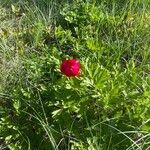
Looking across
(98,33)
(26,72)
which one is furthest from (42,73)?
(98,33)

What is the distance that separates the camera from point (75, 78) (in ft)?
7.39

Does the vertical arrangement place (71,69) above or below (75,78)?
above

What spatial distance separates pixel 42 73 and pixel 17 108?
1.16 feet

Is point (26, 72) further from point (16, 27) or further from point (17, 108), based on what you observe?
point (16, 27)

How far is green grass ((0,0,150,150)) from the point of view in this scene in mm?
2219

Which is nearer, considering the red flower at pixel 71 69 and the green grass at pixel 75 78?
the red flower at pixel 71 69

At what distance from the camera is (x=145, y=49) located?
283 centimetres

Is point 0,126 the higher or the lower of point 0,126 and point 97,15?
the lower

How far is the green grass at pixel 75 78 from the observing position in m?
2.22

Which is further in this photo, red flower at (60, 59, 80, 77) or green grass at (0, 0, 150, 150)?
green grass at (0, 0, 150, 150)

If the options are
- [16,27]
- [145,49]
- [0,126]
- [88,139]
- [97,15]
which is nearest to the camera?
[88,139]

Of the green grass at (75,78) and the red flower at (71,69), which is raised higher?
the red flower at (71,69)

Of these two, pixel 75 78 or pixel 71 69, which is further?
pixel 75 78

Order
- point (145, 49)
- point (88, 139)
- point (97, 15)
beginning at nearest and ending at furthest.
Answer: point (88, 139) → point (145, 49) → point (97, 15)
